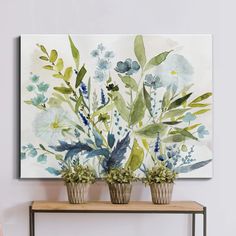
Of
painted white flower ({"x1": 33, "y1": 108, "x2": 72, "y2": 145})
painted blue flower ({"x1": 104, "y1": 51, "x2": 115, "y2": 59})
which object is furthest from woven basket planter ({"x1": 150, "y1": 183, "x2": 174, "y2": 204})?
painted blue flower ({"x1": 104, "y1": 51, "x2": 115, "y2": 59})

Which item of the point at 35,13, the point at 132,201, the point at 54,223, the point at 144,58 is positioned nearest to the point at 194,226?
the point at 132,201

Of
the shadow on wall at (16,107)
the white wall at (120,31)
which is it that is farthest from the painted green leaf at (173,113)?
the shadow on wall at (16,107)

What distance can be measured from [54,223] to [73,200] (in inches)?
8.0

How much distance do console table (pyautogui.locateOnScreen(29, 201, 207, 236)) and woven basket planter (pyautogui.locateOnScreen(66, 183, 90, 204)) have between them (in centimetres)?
2

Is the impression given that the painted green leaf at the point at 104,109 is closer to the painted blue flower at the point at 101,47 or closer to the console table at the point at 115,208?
the painted blue flower at the point at 101,47

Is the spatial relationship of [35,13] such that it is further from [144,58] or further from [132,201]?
[132,201]

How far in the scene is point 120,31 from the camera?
227 centimetres

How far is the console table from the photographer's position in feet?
6.68

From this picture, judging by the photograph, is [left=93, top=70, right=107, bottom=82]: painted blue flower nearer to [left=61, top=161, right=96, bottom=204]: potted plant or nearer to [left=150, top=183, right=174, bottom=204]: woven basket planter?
[left=61, top=161, right=96, bottom=204]: potted plant

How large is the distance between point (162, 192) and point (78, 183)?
13.3 inches

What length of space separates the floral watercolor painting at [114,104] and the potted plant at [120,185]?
0.36ft

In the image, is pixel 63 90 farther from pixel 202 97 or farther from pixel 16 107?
pixel 202 97

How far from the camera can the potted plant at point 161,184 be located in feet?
6.92

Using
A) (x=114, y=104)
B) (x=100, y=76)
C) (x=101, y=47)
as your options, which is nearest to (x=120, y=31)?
(x=101, y=47)
